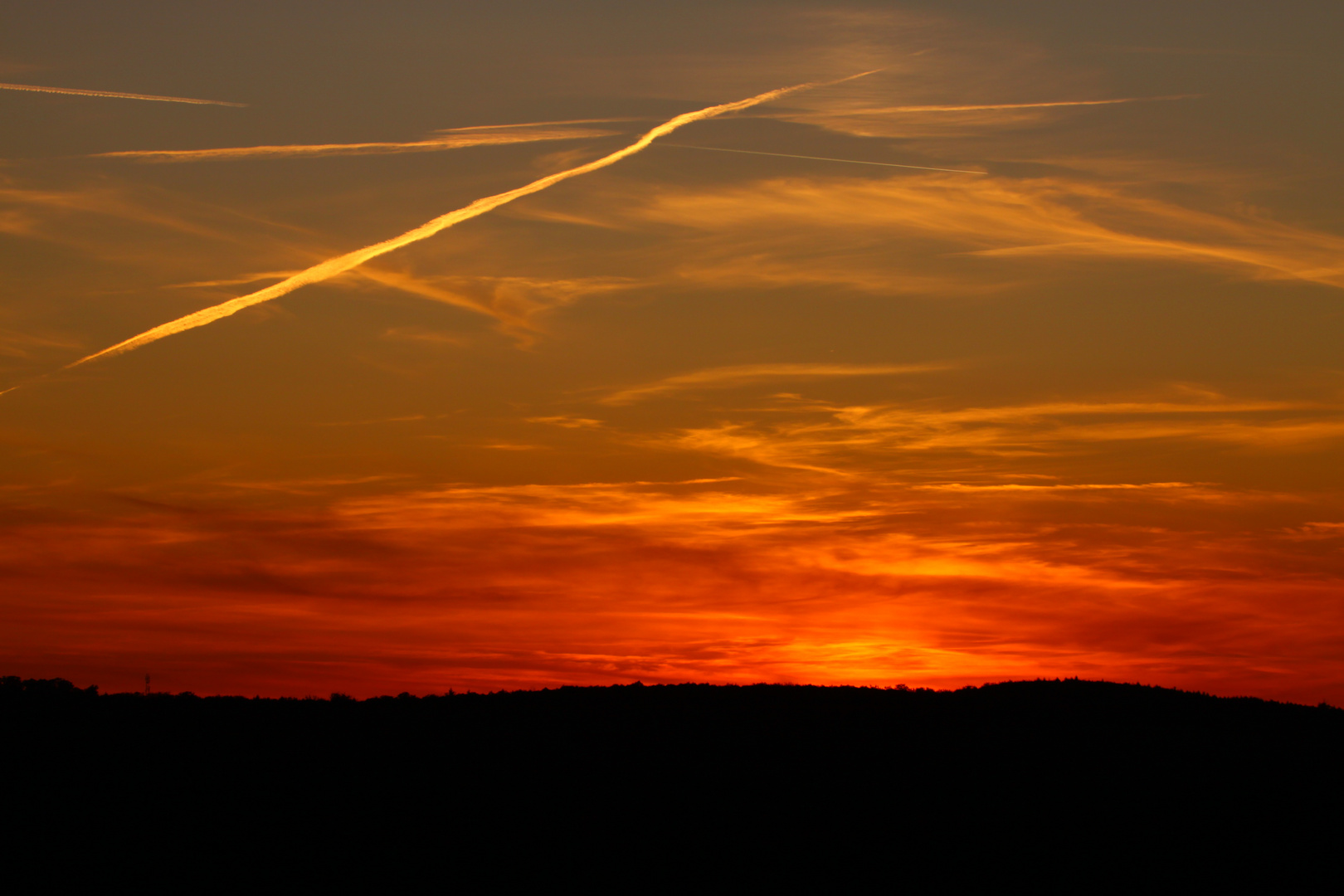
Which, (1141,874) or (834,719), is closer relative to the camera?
(1141,874)

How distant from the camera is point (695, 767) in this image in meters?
34.5

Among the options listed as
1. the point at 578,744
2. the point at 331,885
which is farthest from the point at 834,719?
the point at 331,885

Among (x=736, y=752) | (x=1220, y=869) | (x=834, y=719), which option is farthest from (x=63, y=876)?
(x=1220, y=869)

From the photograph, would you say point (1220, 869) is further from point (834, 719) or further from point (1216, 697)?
point (1216, 697)

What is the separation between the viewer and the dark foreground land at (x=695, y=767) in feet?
100

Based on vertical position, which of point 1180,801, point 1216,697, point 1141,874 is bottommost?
point 1141,874

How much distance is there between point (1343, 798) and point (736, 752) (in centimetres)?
1660

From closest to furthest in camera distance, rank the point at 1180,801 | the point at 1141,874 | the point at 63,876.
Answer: the point at 63,876
the point at 1141,874
the point at 1180,801

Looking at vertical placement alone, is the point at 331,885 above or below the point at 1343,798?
below

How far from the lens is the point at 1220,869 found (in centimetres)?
2931

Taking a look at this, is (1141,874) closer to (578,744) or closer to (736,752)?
(736,752)

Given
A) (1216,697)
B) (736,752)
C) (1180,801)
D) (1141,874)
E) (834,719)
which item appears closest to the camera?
(1141,874)

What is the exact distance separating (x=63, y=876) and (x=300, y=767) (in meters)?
7.64

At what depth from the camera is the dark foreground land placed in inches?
1202
